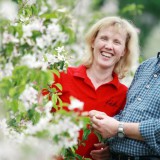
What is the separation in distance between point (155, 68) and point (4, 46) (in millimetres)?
1464

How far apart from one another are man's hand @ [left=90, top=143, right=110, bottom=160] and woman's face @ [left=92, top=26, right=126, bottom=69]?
24.7 inches

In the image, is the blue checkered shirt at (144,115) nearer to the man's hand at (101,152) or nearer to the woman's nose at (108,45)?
the man's hand at (101,152)

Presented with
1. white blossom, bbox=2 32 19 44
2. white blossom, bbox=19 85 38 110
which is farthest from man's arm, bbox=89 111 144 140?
white blossom, bbox=2 32 19 44

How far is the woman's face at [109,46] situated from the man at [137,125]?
402 mm

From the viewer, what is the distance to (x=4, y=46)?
2.84m

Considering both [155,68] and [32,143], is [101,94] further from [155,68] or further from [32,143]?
[32,143]

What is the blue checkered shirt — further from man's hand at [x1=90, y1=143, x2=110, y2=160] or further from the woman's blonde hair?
the woman's blonde hair

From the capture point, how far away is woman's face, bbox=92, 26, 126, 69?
4.24 meters

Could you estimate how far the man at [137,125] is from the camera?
365 cm

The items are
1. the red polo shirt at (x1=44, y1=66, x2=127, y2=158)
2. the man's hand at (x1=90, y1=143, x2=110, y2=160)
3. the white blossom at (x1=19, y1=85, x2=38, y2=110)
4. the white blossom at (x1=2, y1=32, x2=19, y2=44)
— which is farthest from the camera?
the red polo shirt at (x1=44, y1=66, x2=127, y2=158)

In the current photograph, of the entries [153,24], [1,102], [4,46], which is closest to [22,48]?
[4,46]

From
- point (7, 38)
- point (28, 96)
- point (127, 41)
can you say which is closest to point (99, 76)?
point (127, 41)

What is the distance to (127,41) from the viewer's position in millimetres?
4434

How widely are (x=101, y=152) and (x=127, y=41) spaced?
0.94 m
